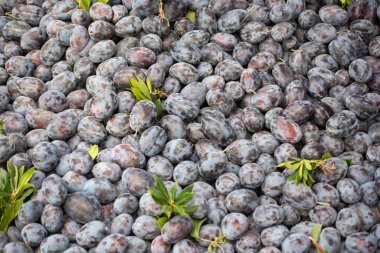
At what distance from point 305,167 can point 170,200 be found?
0.43m

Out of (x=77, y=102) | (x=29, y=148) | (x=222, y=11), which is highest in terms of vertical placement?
(x=222, y=11)

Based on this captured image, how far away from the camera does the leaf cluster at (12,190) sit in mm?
1500

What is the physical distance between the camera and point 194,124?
1.70 metres

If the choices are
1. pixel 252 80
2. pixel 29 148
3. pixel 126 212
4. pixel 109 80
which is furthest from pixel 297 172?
pixel 29 148

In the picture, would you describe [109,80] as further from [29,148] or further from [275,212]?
[275,212]

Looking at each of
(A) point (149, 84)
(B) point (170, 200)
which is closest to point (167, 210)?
(B) point (170, 200)

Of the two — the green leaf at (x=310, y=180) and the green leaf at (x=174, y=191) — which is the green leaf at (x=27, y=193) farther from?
the green leaf at (x=310, y=180)

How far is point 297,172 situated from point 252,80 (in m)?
0.39

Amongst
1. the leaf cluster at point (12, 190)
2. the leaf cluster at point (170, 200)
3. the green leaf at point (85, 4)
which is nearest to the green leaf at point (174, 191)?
the leaf cluster at point (170, 200)

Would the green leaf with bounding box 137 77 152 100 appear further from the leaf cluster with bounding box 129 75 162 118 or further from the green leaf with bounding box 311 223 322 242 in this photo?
the green leaf with bounding box 311 223 322 242

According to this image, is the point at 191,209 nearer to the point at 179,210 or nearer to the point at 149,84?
the point at 179,210

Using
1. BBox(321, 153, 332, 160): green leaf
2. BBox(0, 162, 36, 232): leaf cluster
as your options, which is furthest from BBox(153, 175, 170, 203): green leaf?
BBox(321, 153, 332, 160): green leaf

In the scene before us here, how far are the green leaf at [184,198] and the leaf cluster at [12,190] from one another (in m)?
0.47

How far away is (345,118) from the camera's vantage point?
1.66m
